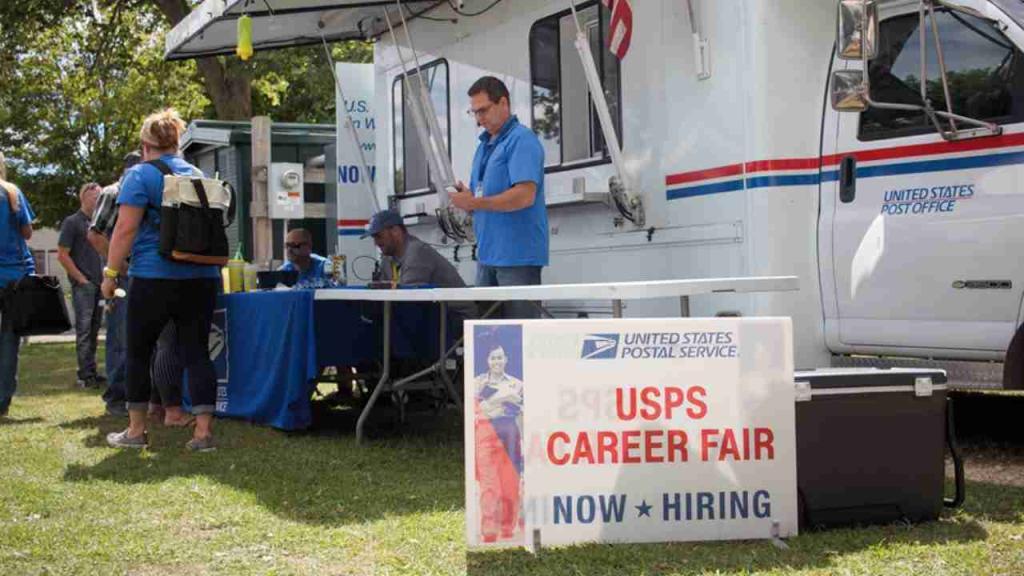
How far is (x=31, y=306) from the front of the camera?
823 cm

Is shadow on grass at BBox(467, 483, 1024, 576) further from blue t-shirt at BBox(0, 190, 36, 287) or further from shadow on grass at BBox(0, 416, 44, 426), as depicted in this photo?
blue t-shirt at BBox(0, 190, 36, 287)

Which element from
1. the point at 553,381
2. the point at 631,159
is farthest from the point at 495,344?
the point at 631,159

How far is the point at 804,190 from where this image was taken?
5.66 m

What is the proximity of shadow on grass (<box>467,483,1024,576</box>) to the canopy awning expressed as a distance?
15.5 feet

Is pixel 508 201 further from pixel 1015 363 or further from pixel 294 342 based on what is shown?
pixel 1015 363

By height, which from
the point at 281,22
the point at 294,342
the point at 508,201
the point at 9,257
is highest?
the point at 281,22

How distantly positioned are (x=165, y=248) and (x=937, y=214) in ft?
11.9

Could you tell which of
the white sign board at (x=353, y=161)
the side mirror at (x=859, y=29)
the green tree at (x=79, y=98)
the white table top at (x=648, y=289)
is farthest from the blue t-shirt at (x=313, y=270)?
the green tree at (x=79, y=98)

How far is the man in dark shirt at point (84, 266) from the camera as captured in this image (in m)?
9.80

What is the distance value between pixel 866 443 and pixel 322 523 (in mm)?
1972

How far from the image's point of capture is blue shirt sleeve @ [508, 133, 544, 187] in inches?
236

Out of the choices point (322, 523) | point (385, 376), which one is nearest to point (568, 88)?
point (385, 376)

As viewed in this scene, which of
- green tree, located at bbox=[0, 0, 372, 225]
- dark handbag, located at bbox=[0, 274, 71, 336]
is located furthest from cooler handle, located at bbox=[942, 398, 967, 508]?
green tree, located at bbox=[0, 0, 372, 225]

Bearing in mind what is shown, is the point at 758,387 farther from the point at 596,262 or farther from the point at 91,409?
the point at 91,409
